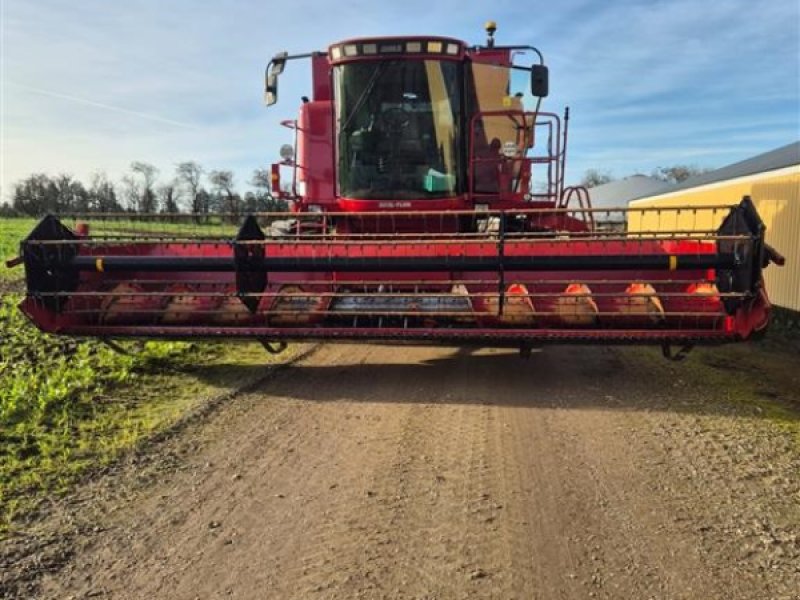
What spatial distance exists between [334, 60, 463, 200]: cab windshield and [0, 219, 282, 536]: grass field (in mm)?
2398

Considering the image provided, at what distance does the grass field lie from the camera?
3.54 meters

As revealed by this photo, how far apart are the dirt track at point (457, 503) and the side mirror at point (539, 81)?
3455 millimetres

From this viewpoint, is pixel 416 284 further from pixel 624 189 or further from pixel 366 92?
pixel 624 189

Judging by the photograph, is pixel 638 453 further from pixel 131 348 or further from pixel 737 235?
pixel 131 348

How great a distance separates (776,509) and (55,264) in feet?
17.7

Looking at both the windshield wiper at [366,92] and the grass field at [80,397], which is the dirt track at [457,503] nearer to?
the grass field at [80,397]

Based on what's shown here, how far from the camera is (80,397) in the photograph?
15.9 ft

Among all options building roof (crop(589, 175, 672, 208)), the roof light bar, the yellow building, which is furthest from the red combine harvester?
building roof (crop(589, 175, 672, 208))

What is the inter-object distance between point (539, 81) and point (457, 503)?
5211 mm

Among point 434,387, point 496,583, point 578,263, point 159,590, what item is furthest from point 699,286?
point 159,590

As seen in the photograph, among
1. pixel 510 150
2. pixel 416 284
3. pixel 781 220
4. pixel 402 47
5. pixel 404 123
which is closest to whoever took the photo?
pixel 416 284

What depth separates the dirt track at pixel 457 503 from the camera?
8.39 feet

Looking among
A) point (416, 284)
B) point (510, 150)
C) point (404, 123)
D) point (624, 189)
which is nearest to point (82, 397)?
point (416, 284)

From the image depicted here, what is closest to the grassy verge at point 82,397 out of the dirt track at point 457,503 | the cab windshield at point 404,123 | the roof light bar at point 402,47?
the dirt track at point 457,503
